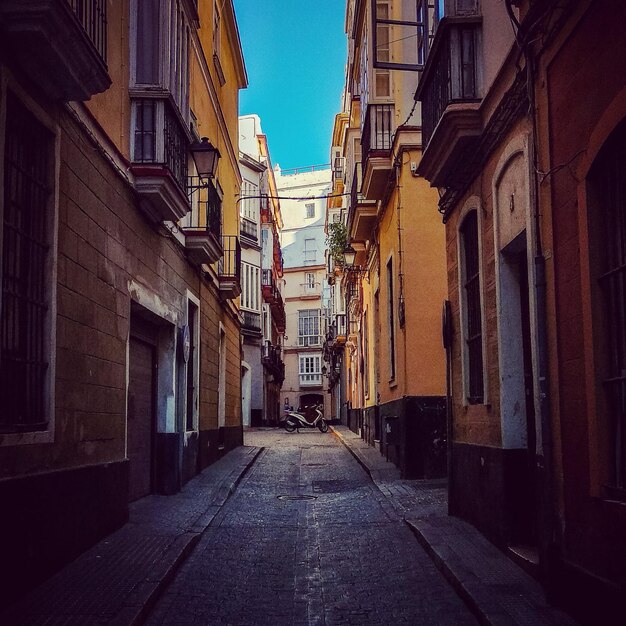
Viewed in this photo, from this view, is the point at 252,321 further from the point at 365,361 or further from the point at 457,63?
the point at 457,63

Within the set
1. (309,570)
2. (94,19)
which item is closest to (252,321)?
(94,19)

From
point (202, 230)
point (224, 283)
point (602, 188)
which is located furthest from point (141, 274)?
point (224, 283)

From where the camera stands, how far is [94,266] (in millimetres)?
8281

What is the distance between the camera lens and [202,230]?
1368cm

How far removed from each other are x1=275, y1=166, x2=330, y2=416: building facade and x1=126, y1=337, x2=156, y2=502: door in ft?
182

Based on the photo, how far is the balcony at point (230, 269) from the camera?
1831 centimetres

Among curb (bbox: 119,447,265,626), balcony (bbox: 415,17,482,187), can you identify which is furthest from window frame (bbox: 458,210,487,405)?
curb (bbox: 119,447,265,626)

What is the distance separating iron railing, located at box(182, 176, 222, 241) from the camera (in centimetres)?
1384

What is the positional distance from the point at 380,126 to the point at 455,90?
21.3ft

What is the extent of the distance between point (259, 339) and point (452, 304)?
32.8m

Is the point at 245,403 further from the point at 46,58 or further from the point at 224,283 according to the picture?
the point at 46,58

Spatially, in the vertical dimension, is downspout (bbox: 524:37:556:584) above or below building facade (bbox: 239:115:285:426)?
below

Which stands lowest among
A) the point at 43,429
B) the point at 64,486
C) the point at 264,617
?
the point at 264,617

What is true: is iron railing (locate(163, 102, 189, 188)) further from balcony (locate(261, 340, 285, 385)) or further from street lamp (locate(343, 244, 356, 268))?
balcony (locate(261, 340, 285, 385))
